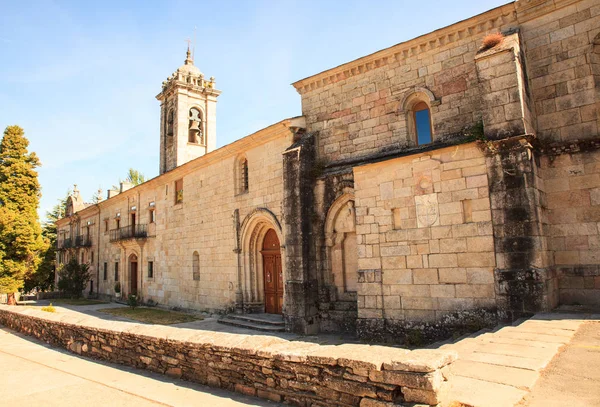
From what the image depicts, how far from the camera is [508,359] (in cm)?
470

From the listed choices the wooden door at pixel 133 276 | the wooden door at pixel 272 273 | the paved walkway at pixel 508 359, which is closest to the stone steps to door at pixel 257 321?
Result: the wooden door at pixel 272 273

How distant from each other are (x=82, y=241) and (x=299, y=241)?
2460 centimetres

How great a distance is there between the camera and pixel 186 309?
56.7 feet

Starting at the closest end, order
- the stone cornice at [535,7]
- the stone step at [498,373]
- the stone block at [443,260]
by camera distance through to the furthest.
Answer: the stone step at [498,373]
the stone block at [443,260]
the stone cornice at [535,7]

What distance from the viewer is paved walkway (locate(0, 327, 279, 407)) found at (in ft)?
16.8

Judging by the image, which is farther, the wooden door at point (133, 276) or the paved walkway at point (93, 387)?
the wooden door at point (133, 276)

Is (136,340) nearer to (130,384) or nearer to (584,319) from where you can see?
(130,384)

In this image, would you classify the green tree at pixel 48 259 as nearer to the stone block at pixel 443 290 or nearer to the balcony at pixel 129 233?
the balcony at pixel 129 233

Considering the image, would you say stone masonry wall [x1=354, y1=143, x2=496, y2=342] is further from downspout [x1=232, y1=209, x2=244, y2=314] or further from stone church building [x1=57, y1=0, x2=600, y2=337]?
A: downspout [x1=232, y1=209, x2=244, y2=314]

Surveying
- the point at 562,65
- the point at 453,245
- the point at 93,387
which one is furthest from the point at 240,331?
the point at 562,65

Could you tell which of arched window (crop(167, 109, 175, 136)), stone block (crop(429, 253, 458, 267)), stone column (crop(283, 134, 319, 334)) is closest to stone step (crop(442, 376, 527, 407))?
stone block (crop(429, 253, 458, 267))

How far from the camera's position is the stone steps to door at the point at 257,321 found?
1200 centimetres

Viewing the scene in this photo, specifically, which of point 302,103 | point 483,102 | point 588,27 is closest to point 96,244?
point 302,103

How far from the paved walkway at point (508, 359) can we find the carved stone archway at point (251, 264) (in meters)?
8.94
